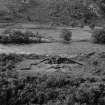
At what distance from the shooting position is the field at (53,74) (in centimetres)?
984

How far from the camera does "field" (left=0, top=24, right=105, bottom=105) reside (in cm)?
984

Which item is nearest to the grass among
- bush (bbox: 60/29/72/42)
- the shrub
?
bush (bbox: 60/29/72/42)

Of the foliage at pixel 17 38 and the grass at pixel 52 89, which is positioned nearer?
the grass at pixel 52 89

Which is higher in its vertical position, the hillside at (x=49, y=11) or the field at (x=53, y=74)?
the hillside at (x=49, y=11)

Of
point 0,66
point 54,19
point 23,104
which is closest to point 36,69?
point 0,66

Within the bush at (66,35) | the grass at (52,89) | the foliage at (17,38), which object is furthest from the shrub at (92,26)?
the grass at (52,89)

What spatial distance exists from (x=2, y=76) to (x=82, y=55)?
5027mm

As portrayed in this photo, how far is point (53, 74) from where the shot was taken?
1151cm

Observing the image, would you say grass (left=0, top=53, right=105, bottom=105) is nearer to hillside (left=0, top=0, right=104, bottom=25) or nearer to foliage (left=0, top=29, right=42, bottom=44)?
foliage (left=0, top=29, right=42, bottom=44)

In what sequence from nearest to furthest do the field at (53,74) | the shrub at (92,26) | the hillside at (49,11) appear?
the field at (53,74)
the shrub at (92,26)
the hillside at (49,11)

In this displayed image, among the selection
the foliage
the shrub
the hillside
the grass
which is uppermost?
the hillside

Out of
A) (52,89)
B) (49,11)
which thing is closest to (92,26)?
(49,11)

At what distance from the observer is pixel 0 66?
40.9 ft

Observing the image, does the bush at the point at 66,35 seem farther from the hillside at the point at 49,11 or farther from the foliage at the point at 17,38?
the hillside at the point at 49,11
